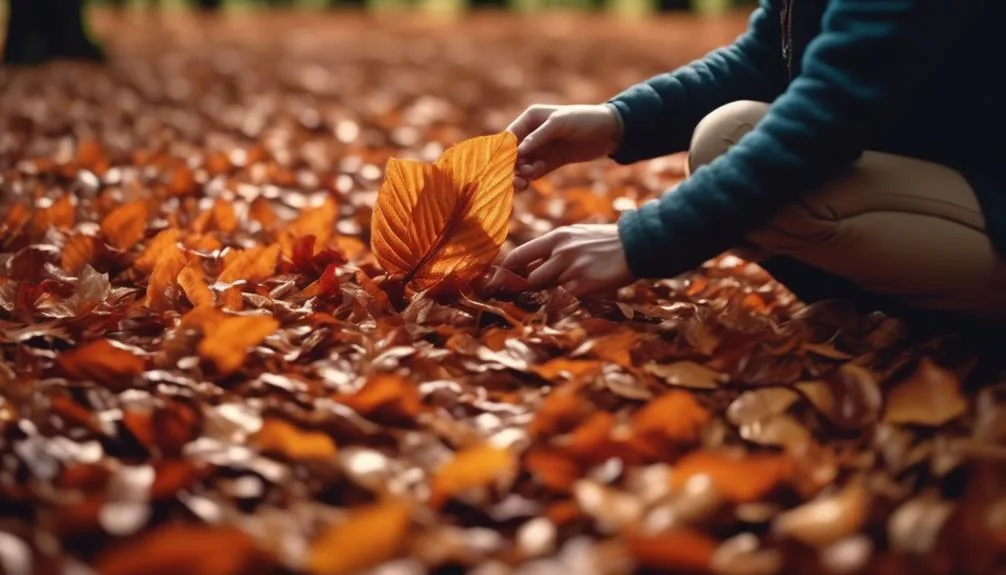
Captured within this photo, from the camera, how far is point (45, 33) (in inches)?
198

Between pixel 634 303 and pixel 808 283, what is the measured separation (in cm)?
30

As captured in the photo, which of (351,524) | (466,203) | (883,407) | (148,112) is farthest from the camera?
(148,112)

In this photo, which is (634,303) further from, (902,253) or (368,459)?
(368,459)

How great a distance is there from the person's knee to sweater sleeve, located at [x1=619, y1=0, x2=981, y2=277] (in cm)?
14

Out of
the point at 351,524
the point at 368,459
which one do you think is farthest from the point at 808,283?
the point at 351,524

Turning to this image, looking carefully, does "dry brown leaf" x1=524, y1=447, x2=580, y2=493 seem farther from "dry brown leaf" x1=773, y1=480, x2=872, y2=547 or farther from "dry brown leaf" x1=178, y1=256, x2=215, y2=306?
"dry brown leaf" x1=178, y1=256, x2=215, y2=306

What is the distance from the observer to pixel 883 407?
1.38 meters

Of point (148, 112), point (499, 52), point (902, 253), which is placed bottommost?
point (499, 52)

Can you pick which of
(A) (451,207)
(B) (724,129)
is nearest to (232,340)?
(A) (451,207)

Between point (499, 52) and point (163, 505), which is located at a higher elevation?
point (163, 505)

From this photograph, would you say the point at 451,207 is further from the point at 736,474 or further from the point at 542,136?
the point at 736,474

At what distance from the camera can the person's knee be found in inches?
62.0

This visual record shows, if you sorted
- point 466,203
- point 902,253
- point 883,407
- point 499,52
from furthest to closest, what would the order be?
1. point 499,52
2. point 466,203
3. point 902,253
4. point 883,407

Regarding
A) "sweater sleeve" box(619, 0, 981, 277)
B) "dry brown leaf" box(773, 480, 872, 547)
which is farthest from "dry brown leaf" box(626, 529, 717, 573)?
"sweater sleeve" box(619, 0, 981, 277)
